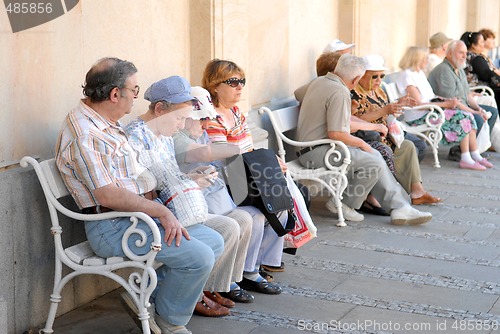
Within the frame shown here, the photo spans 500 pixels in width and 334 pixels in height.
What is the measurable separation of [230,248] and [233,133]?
3.19ft

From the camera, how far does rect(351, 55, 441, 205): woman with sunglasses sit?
295 inches

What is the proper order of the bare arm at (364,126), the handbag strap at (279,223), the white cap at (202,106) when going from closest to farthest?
the white cap at (202,106) < the handbag strap at (279,223) < the bare arm at (364,126)

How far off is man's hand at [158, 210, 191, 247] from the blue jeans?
0.08 ft

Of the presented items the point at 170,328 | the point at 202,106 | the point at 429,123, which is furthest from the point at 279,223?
the point at 429,123

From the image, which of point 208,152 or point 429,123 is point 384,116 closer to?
point 429,123

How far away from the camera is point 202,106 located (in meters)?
5.23

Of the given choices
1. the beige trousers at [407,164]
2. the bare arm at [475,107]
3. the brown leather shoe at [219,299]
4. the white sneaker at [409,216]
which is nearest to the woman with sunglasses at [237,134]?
the brown leather shoe at [219,299]

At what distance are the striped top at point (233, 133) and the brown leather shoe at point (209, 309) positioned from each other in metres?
1.02

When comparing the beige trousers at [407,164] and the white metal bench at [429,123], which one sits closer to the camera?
the beige trousers at [407,164]

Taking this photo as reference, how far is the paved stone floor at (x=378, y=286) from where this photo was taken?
15.8ft

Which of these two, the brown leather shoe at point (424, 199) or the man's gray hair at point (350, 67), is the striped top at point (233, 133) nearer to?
the man's gray hair at point (350, 67)

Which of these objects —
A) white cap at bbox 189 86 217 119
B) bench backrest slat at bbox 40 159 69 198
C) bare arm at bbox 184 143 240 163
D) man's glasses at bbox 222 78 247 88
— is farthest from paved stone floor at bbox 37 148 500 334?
man's glasses at bbox 222 78 247 88

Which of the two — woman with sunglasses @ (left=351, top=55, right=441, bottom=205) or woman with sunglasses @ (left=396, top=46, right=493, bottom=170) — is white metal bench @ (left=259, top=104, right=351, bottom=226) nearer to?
woman with sunglasses @ (left=351, top=55, right=441, bottom=205)

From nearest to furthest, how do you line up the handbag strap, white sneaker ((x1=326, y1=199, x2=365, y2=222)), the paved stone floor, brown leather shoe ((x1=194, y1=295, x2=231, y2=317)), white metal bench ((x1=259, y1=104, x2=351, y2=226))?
the paved stone floor, brown leather shoe ((x1=194, y1=295, x2=231, y2=317)), the handbag strap, white metal bench ((x1=259, y1=104, x2=351, y2=226)), white sneaker ((x1=326, y1=199, x2=365, y2=222))
